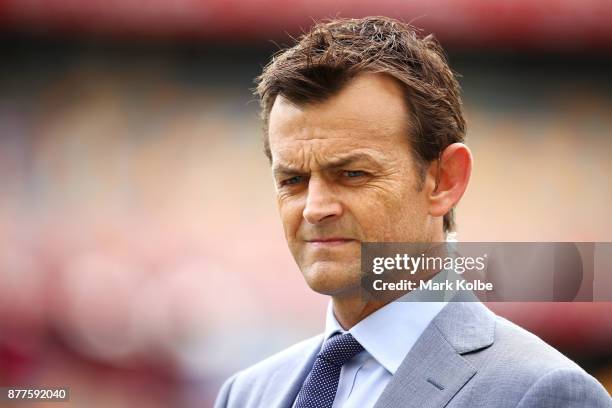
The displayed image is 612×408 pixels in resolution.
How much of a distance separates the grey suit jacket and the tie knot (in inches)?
4.0

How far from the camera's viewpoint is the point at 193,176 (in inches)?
159

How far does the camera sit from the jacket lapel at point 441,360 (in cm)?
132

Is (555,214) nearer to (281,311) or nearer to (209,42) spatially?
(281,311)

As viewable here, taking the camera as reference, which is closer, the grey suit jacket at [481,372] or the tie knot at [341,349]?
the grey suit jacket at [481,372]

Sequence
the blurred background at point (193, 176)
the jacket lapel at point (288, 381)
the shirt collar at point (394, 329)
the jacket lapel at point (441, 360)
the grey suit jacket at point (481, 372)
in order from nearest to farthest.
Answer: the grey suit jacket at point (481, 372) < the jacket lapel at point (441, 360) < the shirt collar at point (394, 329) < the jacket lapel at point (288, 381) < the blurred background at point (193, 176)

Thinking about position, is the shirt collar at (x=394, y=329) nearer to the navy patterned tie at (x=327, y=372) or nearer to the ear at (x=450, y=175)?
the navy patterned tie at (x=327, y=372)

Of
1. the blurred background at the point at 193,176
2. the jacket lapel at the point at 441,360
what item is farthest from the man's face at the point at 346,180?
the blurred background at the point at 193,176

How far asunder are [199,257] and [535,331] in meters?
1.40

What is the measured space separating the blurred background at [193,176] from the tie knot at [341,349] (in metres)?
2.23

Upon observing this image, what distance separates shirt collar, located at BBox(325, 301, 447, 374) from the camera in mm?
1423

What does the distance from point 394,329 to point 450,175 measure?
0.29 meters

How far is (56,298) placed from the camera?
3785 millimetres

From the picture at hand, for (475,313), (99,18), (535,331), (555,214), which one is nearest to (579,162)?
(555,214)

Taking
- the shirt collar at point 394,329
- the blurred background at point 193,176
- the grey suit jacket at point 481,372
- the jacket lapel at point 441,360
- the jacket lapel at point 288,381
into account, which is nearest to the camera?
the grey suit jacket at point 481,372
